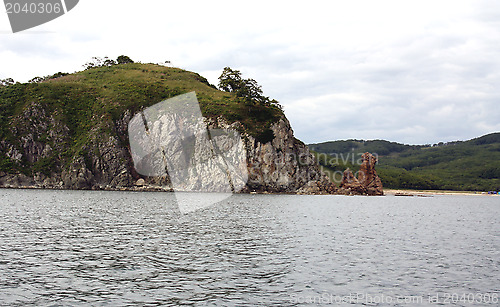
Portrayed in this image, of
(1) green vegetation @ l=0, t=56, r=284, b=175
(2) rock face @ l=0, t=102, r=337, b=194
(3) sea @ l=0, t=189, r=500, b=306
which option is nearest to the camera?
(3) sea @ l=0, t=189, r=500, b=306

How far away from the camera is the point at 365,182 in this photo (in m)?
194

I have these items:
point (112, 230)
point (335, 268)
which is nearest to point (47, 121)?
point (112, 230)

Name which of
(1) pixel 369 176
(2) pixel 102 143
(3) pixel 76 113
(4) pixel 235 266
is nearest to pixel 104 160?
(2) pixel 102 143

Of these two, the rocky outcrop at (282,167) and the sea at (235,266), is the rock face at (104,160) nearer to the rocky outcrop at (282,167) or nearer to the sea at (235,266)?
the rocky outcrop at (282,167)

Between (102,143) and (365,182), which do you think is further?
(365,182)

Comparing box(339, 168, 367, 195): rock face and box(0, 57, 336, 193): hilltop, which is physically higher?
box(0, 57, 336, 193): hilltop

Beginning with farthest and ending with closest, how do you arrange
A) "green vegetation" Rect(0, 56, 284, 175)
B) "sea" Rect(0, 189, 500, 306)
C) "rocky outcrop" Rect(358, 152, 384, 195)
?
"rocky outcrop" Rect(358, 152, 384, 195) < "green vegetation" Rect(0, 56, 284, 175) < "sea" Rect(0, 189, 500, 306)

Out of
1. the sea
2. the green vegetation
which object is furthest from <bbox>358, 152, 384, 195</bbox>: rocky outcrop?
→ the sea

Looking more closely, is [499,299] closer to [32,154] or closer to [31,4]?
[32,154]

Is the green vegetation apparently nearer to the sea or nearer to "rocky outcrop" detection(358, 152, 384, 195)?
"rocky outcrop" detection(358, 152, 384, 195)

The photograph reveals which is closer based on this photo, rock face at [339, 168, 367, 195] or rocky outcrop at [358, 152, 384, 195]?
rock face at [339, 168, 367, 195]

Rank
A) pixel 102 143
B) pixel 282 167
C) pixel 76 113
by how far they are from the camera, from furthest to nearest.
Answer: pixel 76 113 → pixel 102 143 → pixel 282 167

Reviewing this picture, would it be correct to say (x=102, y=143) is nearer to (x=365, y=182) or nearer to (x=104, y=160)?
(x=104, y=160)

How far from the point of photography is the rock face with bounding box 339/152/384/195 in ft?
628
